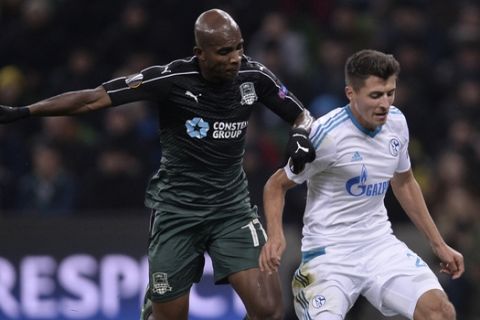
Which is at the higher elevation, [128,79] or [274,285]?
[128,79]

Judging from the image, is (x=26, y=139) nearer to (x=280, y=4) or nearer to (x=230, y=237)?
(x=280, y=4)

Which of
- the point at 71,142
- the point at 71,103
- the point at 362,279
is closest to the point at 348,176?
the point at 362,279

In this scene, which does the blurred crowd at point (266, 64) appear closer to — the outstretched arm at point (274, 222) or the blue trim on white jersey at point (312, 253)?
the blue trim on white jersey at point (312, 253)

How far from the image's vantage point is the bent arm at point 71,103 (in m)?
7.10

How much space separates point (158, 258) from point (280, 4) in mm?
6795

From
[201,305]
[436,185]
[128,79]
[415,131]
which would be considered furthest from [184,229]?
[415,131]

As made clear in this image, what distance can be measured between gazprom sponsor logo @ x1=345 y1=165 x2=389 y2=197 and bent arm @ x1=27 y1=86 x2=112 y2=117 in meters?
1.42

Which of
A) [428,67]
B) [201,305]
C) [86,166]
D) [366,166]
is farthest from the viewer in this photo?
[428,67]

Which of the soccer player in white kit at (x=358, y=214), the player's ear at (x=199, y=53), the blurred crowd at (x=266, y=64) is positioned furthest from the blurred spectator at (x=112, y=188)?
the soccer player in white kit at (x=358, y=214)

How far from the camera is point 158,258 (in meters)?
7.64

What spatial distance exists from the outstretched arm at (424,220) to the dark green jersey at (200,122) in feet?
2.44

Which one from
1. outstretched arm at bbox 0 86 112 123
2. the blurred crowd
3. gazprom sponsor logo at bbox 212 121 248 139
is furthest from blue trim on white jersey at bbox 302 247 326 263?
the blurred crowd

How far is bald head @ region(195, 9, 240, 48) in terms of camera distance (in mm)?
7215

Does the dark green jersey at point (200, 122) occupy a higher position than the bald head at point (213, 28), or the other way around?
the bald head at point (213, 28)
